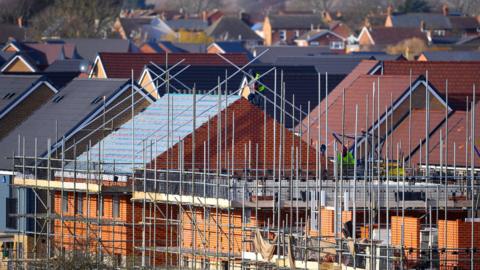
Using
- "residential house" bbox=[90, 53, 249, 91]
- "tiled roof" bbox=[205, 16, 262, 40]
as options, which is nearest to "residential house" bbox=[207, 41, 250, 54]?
"tiled roof" bbox=[205, 16, 262, 40]

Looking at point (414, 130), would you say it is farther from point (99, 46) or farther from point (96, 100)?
point (99, 46)

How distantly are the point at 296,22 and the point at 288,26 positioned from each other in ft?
2.67

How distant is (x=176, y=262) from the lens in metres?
37.5

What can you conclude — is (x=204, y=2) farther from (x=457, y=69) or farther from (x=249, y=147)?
(x=249, y=147)

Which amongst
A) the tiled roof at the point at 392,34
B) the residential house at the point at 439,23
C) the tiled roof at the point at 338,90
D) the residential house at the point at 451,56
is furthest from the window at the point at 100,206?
the residential house at the point at 439,23

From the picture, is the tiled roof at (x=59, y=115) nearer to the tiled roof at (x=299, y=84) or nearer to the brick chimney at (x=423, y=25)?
the tiled roof at (x=299, y=84)

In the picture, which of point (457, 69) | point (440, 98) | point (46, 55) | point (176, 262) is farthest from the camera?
point (46, 55)

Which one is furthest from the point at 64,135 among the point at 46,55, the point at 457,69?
the point at 46,55

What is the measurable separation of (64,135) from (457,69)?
55.5 ft

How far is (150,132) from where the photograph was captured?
4075 cm

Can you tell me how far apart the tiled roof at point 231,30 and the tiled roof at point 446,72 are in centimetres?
7332

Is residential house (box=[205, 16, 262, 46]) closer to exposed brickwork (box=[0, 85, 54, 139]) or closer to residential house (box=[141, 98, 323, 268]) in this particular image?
exposed brickwork (box=[0, 85, 54, 139])

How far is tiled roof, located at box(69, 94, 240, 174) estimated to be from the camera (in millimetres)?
39750

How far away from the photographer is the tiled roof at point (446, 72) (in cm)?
5541
